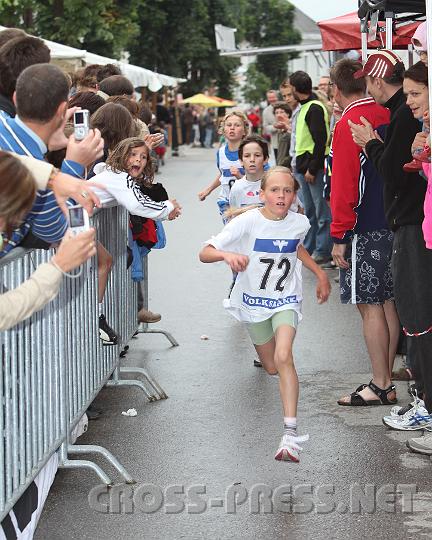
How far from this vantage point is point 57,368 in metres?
5.37

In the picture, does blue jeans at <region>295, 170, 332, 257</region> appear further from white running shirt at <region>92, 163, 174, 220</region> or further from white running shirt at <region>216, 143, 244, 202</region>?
white running shirt at <region>92, 163, 174, 220</region>

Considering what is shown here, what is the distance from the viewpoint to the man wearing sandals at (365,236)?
272 inches

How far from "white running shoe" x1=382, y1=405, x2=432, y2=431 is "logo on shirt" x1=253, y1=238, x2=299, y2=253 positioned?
1208 mm

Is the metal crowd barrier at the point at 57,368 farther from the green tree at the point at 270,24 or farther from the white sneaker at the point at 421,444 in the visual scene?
the green tree at the point at 270,24

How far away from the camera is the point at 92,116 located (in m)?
7.41

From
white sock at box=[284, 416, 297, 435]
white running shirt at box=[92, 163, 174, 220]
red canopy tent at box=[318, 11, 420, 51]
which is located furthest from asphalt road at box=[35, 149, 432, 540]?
red canopy tent at box=[318, 11, 420, 51]

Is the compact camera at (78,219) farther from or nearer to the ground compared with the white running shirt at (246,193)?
farther from the ground

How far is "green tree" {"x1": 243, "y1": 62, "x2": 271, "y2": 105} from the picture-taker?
82.7m

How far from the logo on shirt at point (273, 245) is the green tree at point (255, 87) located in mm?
76607

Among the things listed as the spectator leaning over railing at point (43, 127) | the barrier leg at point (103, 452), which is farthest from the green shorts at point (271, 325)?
the spectator leaning over railing at point (43, 127)

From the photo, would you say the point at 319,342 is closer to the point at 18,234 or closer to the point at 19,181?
the point at 18,234

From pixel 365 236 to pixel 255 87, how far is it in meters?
78.3

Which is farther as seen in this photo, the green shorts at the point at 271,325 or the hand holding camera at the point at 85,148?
the green shorts at the point at 271,325

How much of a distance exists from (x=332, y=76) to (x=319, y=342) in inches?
102
